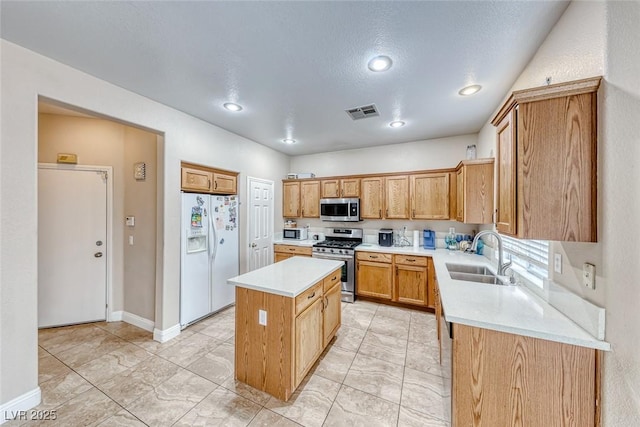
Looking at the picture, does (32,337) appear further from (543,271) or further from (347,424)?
(543,271)

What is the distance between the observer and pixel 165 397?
1.88m

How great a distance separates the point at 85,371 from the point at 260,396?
5.55ft

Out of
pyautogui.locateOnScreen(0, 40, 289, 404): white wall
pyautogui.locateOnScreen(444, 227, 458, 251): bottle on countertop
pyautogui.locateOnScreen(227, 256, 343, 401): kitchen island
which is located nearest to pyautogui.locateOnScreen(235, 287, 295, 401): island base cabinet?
pyautogui.locateOnScreen(227, 256, 343, 401): kitchen island

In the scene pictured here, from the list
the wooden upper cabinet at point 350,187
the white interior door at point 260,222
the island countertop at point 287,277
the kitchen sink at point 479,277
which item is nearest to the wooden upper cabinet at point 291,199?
the white interior door at point 260,222

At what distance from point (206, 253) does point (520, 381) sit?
332cm

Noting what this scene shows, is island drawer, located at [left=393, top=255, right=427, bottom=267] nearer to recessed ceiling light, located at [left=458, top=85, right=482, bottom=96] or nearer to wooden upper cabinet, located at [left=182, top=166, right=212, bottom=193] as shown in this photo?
recessed ceiling light, located at [left=458, top=85, right=482, bottom=96]

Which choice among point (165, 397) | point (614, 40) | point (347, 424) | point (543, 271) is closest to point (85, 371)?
point (165, 397)

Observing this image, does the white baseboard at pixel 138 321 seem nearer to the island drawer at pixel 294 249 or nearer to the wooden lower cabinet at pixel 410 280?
the island drawer at pixel 294 249

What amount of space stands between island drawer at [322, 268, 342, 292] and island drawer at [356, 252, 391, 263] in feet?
4.13

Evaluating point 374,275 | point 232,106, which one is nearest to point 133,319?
point 232,106

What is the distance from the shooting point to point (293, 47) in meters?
1.74

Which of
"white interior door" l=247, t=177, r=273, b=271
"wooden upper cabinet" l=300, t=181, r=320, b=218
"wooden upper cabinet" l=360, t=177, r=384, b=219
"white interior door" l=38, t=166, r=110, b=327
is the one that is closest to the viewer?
"white interior door" l=38, t=166, r=110, b=327

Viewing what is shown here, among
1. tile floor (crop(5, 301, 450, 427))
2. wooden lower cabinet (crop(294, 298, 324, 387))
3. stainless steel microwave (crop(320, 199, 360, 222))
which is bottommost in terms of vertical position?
tile floor (crop(5, 301, 450, 427))

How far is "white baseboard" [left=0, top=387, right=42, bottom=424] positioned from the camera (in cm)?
166
